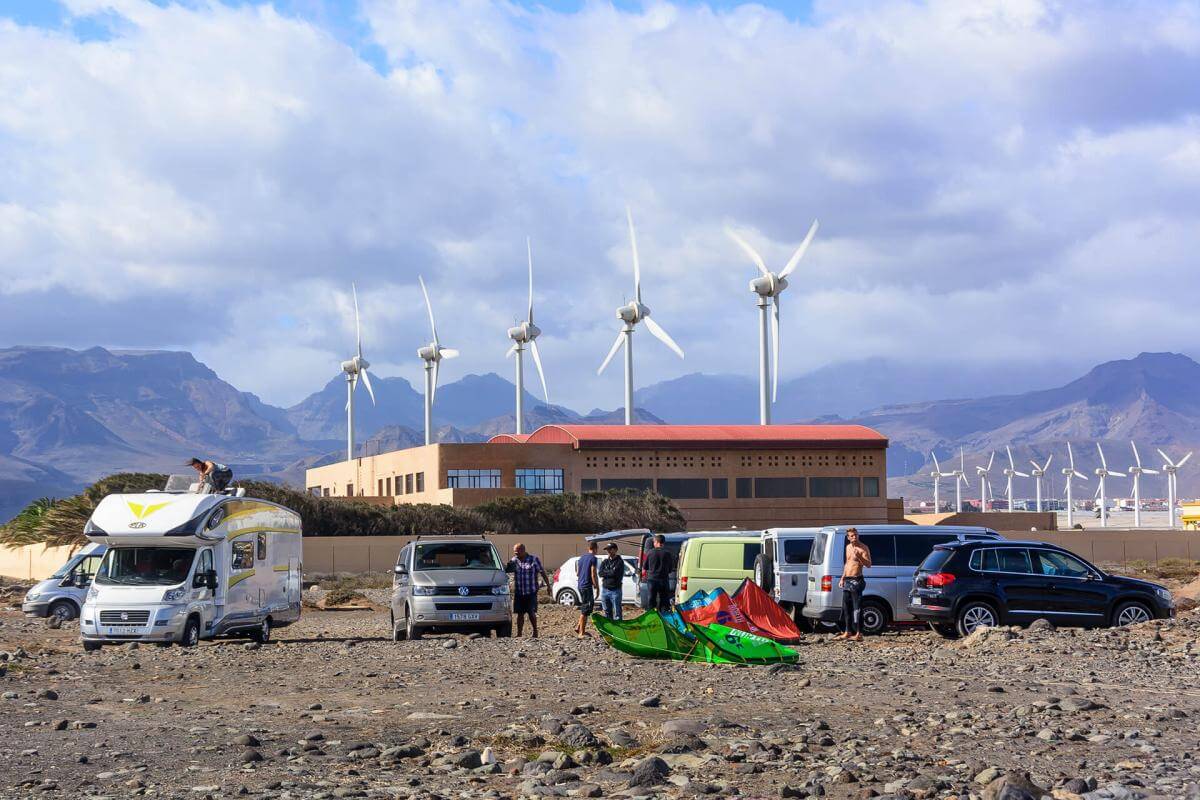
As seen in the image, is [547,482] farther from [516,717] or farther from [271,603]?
[516,717]

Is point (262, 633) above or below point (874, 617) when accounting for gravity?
below

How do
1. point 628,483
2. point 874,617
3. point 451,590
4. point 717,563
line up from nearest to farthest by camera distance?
point 451,590 < point 874,617 < point 717,563 < point 628,483

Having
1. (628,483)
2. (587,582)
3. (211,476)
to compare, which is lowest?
(587,582)

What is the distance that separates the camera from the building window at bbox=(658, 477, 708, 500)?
7800cm

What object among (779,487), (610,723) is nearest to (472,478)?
(779,487)

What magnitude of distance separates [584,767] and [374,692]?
5520 millimetres

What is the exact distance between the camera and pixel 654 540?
24312mm

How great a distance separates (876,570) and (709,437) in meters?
54.9

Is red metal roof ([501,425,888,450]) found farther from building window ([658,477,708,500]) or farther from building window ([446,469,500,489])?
building window ([446,469,500,489])

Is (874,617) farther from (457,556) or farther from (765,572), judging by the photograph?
(457,556)

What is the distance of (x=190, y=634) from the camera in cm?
2245

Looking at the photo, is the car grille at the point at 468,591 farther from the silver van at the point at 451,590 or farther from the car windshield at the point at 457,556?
the car windshield at the point at 457,556

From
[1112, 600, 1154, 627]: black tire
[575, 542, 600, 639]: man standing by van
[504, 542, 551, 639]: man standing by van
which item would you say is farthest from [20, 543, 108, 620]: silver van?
[1112, 600, 1154, 627]: black tire

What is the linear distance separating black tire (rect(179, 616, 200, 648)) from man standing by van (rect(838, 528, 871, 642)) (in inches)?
402
